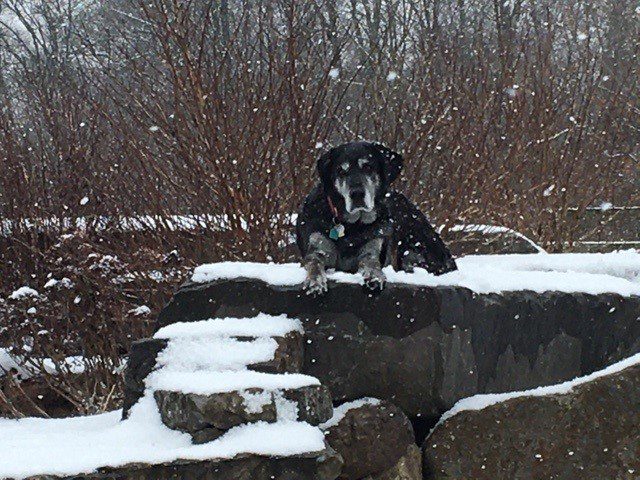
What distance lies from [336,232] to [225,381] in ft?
3.26

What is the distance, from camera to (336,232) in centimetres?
376

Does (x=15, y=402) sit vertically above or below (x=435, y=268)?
below

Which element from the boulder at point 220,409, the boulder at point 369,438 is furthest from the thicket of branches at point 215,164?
the boulder at point 220,409

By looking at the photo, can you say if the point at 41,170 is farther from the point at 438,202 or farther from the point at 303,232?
the point at 303,232

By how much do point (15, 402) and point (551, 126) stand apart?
5.12 m

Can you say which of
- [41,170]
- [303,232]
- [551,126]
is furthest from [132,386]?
[551,126]

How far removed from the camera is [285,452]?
290 centimetres

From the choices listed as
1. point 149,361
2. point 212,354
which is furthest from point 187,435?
point 149,361

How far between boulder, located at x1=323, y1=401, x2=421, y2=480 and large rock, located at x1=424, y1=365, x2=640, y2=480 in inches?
10.6

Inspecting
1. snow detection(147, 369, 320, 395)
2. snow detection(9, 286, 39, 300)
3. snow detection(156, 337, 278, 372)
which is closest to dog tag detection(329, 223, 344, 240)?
Result: snow detection(156, 337, 278, 372)

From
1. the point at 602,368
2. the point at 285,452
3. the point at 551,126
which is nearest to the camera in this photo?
the point at 285,452

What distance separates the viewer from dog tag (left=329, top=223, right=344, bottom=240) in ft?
12.3

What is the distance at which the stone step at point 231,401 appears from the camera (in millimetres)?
2959

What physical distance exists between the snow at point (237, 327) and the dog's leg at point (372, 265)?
34cm
